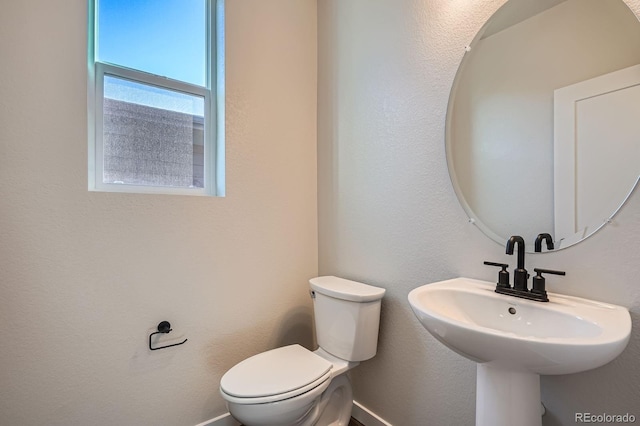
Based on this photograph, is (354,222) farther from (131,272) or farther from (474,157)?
(131,272)

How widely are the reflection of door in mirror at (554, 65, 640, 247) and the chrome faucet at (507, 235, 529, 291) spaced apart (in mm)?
126

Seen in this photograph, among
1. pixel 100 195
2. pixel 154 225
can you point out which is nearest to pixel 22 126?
pixel 100 195

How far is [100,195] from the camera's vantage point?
1.24 metres

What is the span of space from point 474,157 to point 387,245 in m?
0.55

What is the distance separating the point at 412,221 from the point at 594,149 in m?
0.65

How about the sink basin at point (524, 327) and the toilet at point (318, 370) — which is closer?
the sink basin at point (524, 327)

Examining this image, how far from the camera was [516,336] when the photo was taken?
67 cm

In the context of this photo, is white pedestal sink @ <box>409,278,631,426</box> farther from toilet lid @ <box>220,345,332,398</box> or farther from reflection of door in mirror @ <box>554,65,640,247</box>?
toilet lid @ <box>220,345,332,398</box>

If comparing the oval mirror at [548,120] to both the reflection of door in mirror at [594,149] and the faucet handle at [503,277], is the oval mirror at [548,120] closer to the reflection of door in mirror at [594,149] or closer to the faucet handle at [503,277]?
the reflection of door in mirror at [594,149]

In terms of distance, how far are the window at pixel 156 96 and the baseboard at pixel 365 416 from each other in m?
1.38

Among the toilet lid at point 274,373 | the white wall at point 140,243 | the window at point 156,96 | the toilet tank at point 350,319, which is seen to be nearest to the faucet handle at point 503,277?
the toilet tank at point 350,319

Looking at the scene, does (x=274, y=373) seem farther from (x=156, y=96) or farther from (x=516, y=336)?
(x=156, y=96)

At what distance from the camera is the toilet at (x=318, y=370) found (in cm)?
113

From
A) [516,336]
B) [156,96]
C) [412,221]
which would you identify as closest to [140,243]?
[156,96]
